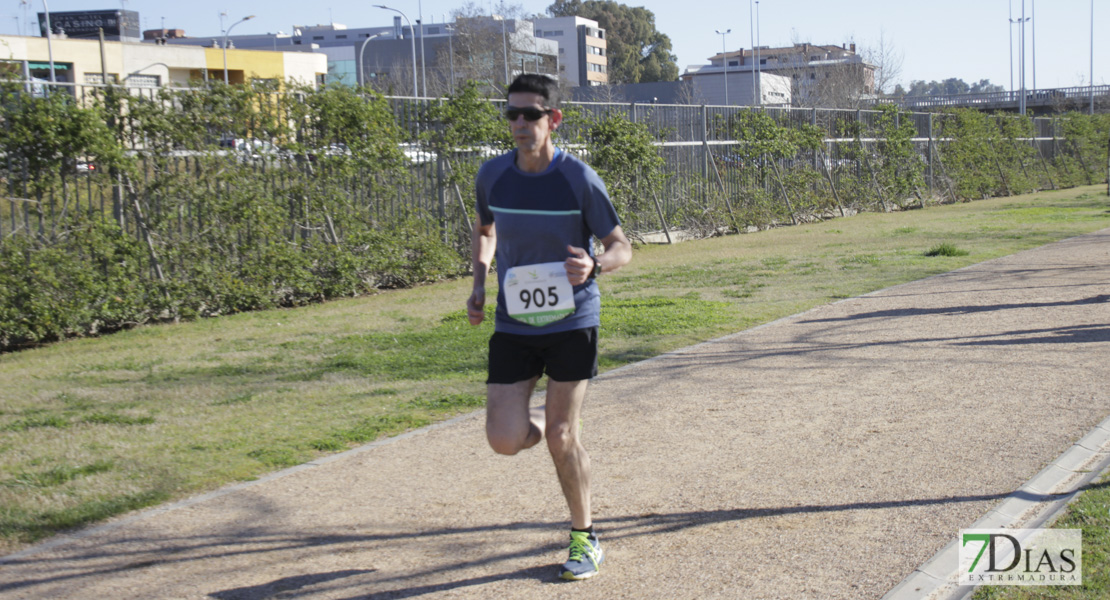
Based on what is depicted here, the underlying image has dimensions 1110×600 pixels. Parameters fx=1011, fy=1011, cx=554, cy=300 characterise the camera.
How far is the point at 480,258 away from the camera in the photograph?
4.50 m

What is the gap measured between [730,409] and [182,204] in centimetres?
735

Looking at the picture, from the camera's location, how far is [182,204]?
37.8 feet

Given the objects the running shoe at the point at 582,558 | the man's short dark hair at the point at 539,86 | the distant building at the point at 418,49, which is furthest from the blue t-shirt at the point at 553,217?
the distant building at the point at 418,49

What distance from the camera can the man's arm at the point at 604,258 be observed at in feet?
12.8

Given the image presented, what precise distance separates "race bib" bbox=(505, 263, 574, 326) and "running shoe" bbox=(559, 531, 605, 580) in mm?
906

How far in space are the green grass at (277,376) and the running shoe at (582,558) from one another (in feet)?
7.61

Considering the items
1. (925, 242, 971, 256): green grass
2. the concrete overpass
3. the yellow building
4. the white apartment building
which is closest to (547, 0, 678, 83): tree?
the white apartment building

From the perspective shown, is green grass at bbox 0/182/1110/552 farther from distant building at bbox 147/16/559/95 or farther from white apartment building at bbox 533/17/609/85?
white apartment building at bbox 533/17/609/85

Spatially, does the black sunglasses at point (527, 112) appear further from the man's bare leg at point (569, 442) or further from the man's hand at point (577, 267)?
the man's bare leg at point (569, 442)

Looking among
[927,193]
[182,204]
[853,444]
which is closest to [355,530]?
[853,444]

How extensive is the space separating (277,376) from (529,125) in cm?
506

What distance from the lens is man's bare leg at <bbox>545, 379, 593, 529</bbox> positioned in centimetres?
411

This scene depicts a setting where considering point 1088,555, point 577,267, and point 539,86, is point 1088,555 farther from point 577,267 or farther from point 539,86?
point 539,86

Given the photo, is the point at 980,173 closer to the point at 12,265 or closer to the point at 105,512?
the point at 12,265
